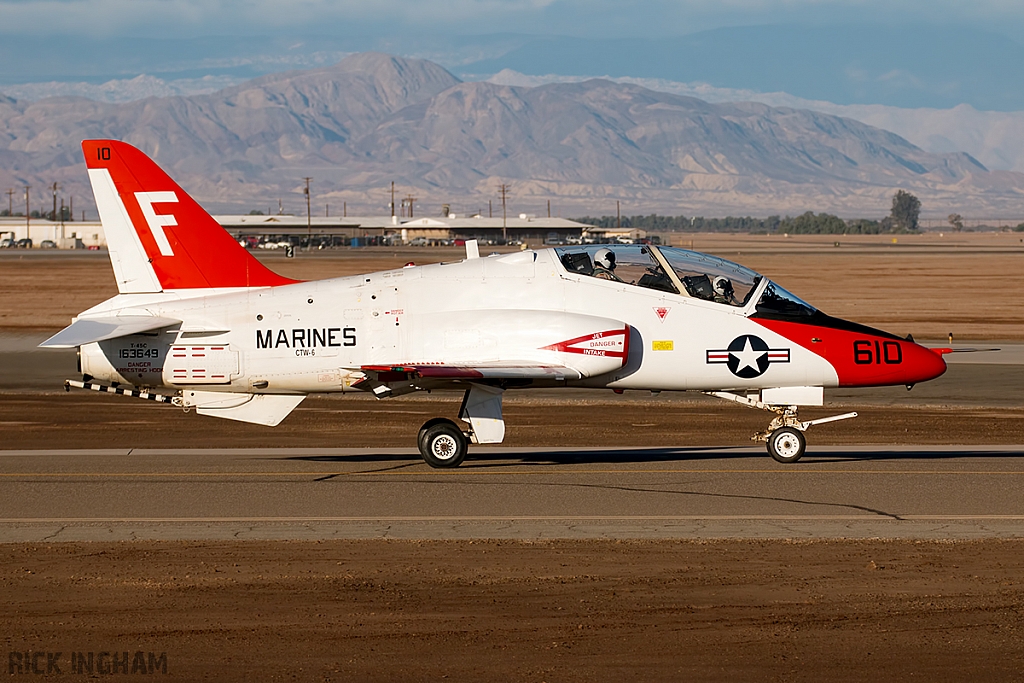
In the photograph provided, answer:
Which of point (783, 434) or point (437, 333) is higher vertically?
point (437, 333)

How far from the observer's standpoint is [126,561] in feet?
36.4

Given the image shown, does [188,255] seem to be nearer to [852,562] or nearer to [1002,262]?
[852,562]

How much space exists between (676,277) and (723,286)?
610 millimetres

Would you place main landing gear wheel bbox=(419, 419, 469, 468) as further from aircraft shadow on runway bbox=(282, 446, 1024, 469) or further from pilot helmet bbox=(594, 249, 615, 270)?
pilot helmet bbox=(594, 249, 615, 270)

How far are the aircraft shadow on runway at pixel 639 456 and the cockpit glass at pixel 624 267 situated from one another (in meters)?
2.43

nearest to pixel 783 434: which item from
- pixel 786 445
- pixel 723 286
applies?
pixel 786 445

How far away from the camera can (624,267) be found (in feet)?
52.0

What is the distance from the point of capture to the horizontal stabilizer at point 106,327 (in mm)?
15203

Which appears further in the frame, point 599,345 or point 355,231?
point 355,231

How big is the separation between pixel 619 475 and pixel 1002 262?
7742cm

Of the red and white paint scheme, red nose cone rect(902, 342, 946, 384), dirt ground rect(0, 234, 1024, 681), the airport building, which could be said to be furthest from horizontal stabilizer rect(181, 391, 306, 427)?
the airport building

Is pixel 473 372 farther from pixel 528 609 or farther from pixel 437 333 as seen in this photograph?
pixel 528 609

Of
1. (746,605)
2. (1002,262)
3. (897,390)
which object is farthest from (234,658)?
(1002,262)

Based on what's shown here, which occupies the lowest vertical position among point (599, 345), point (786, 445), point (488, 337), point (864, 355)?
point (786, 445)
